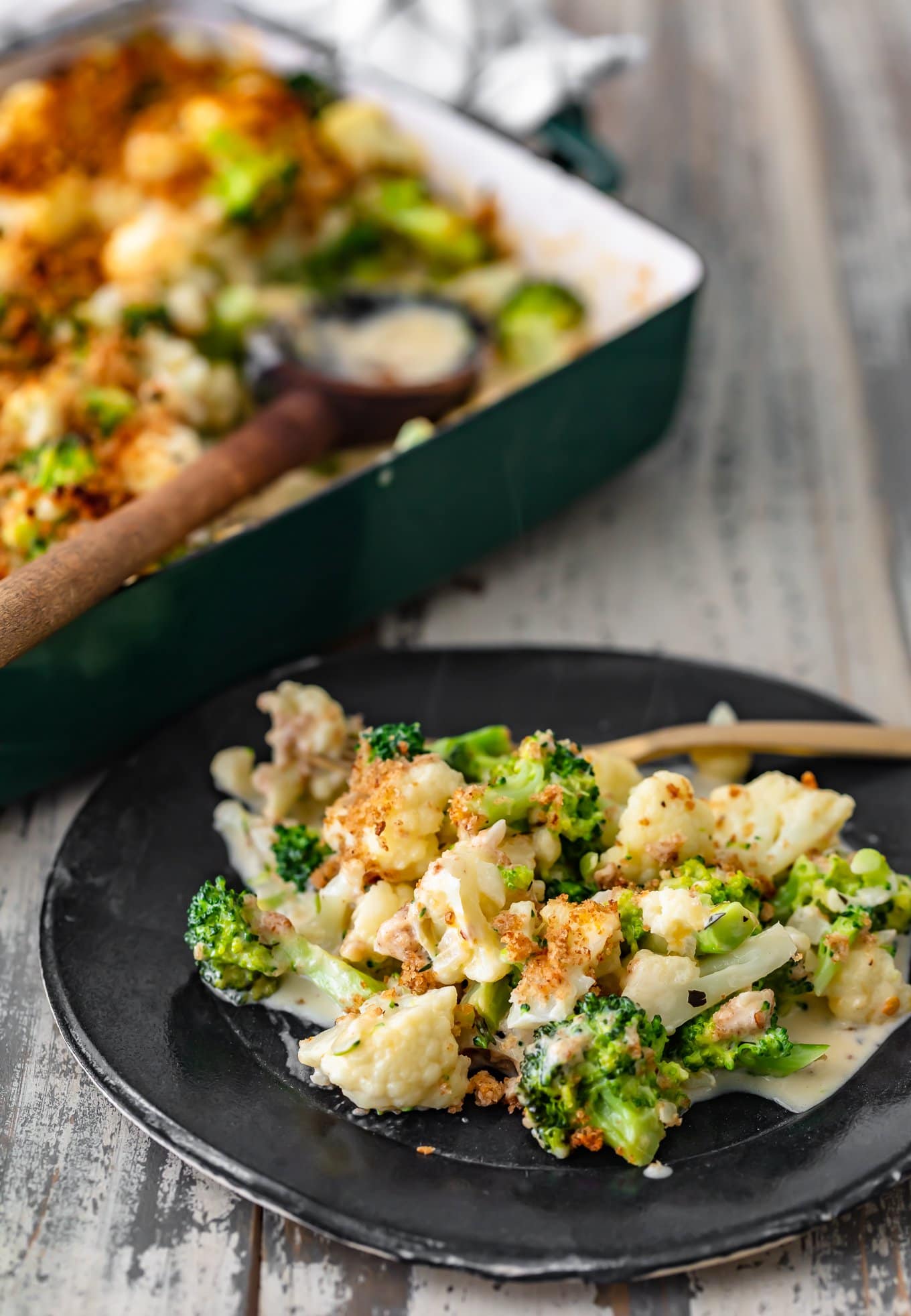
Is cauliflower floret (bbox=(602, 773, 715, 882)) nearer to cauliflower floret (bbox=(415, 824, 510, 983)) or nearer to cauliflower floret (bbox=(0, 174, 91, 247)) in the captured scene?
cauliflower floret (bbox=(415, 824, 510, 983))

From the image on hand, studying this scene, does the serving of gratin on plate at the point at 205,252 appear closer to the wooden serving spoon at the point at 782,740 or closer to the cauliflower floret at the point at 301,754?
the cauliflower floret at the point at 301,754

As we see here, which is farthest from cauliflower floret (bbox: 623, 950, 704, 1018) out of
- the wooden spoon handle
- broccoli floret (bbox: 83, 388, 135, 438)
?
broccoli floret (bbox: 83, 388, 135, 438)

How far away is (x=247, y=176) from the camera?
2.86m

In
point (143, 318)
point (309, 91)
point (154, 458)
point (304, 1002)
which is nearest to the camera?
point (304, 1002)

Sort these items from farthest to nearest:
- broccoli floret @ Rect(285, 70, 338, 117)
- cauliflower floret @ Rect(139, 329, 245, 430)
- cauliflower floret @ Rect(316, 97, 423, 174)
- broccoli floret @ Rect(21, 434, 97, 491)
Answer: broccoli floret @ Rect(285, 70, 338, 117) < cauliflower floret @ Rect(316, 97, 423, 174) < cauliflower floret @ Rect(139, 329, 245, 430) < broccoli floret @ Rect(21, 434, 97, 491)

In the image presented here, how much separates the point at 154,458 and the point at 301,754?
61 centimetres

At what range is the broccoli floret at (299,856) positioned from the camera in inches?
73.4

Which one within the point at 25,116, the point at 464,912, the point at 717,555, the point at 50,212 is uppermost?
the point at 25,116

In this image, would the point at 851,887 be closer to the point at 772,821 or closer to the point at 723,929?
the point at 772,821

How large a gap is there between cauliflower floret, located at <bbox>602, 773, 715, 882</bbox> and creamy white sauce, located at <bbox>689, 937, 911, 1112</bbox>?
0.24 m

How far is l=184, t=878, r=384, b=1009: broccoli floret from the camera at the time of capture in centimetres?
170

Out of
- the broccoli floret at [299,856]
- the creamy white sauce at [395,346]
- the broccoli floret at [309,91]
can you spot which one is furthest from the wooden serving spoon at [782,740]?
the broccoli floret at [309,91]

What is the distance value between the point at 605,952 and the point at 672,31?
3538 millimetres

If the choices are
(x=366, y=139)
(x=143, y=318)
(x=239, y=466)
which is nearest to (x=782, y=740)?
(x=239, y=466)
